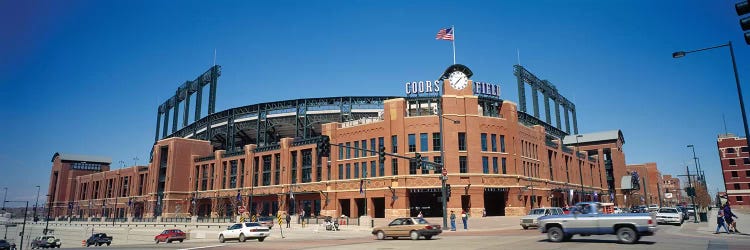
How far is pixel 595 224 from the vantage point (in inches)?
826

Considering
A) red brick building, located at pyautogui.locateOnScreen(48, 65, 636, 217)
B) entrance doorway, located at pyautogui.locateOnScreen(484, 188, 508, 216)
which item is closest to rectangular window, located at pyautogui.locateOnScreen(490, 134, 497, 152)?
red brick building, located at pyautogui.locateOnScreen(48, 65, 636, 217)

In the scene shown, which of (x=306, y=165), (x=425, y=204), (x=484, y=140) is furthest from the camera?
(x=306, y=165)

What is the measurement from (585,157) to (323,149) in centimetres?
9000

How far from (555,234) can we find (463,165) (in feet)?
121

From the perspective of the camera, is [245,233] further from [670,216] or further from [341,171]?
[670,216]

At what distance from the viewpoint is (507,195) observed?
61500mm

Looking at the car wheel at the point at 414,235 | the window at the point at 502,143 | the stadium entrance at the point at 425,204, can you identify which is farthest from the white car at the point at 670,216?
the car wheel at the point at 414,235

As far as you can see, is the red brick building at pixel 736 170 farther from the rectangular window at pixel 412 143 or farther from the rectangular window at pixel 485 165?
the rectangular window at pixel 412 143

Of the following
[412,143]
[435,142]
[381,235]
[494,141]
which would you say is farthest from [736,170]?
[381,235]

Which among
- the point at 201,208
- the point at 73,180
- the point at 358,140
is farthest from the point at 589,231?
the point at 73,180

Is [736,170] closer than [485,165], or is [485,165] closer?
[485,165]

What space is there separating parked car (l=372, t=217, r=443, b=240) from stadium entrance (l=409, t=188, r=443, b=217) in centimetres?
3196


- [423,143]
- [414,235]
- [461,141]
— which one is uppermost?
[461,141]

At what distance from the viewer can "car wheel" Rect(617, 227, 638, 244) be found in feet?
65.8
